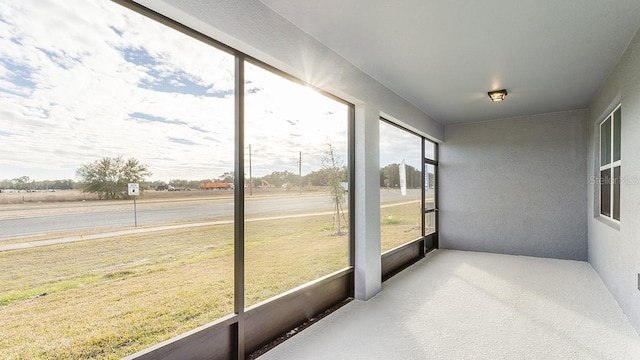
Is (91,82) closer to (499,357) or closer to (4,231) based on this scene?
(4,231)

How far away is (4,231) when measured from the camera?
1393mm

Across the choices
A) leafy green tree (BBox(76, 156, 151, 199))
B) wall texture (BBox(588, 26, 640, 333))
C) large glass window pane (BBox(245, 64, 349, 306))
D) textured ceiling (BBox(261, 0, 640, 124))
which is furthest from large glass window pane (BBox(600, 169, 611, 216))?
leafy green tree (BBox(76, 156, 151, 199))

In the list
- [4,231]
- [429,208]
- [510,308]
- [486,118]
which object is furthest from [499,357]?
[486,118]

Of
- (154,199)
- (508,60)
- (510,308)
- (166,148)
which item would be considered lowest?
(510,308)

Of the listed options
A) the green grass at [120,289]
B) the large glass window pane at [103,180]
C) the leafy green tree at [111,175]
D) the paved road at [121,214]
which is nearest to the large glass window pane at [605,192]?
the paved road at [121,214]

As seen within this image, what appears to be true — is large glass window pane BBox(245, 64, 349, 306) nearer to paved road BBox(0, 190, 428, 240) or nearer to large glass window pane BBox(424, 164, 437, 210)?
paved road BBox(0, 190, 428, 240)

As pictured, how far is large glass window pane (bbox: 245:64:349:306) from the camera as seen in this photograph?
260 centimetres

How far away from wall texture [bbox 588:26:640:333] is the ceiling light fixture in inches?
40.7

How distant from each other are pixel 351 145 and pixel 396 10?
154cm

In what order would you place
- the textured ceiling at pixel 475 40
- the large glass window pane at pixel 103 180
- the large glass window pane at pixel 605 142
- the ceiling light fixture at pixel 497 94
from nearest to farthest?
the large glass window pane at pixel 103 180, the textured ceiling at pixel 475 40, the large glass window pane at pixel 605 142, the ceiling light fixture at pixel 497 94

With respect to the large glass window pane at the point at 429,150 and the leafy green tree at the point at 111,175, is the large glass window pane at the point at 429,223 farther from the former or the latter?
the leafy green tree at the point at 111,175

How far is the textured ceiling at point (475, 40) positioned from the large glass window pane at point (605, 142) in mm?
488

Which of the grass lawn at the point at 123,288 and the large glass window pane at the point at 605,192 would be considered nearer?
the grass lawn at the point at 123,288

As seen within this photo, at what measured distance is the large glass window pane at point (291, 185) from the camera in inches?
102
